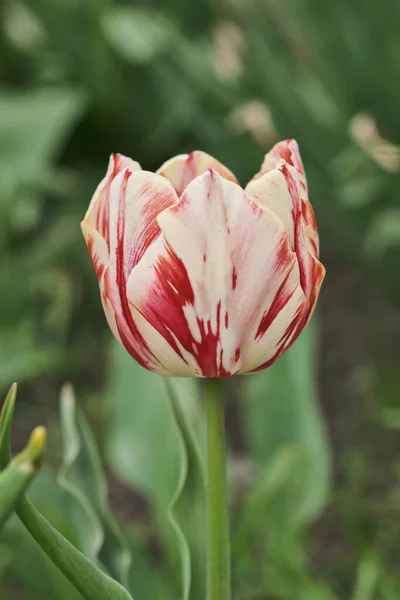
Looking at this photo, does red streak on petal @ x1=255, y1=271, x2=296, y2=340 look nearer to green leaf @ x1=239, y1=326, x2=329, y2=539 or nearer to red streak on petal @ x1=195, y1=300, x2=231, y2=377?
red streak on petal @ x1=195, y1=300, x2=231, y2=377

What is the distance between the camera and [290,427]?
3.22 feet

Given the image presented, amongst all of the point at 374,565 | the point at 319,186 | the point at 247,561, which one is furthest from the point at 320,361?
the point at 374,565

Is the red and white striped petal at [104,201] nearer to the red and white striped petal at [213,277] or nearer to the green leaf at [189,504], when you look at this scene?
the red and white striped petal at [213,277]

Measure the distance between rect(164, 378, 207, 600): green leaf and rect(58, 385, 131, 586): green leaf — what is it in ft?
0.16

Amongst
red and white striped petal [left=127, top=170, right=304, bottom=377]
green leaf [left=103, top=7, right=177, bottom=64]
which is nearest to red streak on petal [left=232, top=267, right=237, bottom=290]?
red and white striped petal [left=127, top=170, right=304, bottom=377]

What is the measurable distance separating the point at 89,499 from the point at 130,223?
278mm

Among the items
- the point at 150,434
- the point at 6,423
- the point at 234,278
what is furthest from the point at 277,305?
the point at 150,434

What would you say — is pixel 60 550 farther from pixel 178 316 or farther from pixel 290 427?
pixel 290 427

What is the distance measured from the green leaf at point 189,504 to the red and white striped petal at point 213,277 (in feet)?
0.49

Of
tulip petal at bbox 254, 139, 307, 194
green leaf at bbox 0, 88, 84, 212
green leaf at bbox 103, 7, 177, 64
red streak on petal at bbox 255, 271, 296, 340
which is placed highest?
green leaf at bbox 103, 7, 177, 64

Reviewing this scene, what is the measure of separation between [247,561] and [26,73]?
170cm

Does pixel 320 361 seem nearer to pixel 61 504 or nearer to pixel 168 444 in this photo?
Answer: pixel 168 444

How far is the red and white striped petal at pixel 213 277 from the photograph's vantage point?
388mm

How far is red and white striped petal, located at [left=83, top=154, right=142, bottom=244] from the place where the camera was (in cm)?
43
